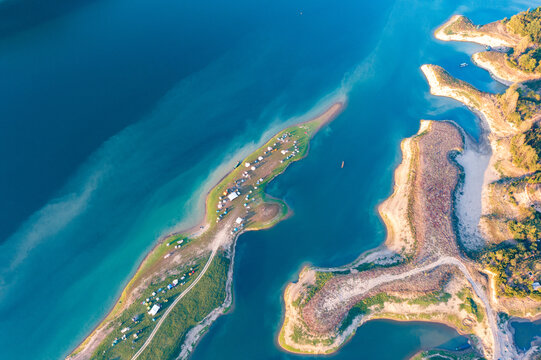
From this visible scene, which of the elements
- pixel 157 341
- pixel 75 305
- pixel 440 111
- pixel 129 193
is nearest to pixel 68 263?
pixel 75 305

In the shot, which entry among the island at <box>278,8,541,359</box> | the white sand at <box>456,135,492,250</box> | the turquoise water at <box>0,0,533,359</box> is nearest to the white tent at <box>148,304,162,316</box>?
the turquoise water at <box>0,0,533,359</box>

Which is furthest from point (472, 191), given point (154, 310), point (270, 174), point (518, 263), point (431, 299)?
point (154, 310)

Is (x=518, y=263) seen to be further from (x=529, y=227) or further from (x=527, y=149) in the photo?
(x=527, y=149)

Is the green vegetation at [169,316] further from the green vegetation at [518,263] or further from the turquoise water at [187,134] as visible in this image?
the green vegetation at [518,263]

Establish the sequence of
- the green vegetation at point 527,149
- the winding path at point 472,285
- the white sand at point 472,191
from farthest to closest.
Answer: the green vegetation at point 527,149 < the white sand at point 472,191 < the winding path at point 472,285

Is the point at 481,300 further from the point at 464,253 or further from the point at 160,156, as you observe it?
the point at 160,156

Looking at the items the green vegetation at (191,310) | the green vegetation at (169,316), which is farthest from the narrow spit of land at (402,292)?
the green vegetation at (169,316)

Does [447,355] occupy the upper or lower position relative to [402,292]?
lower
